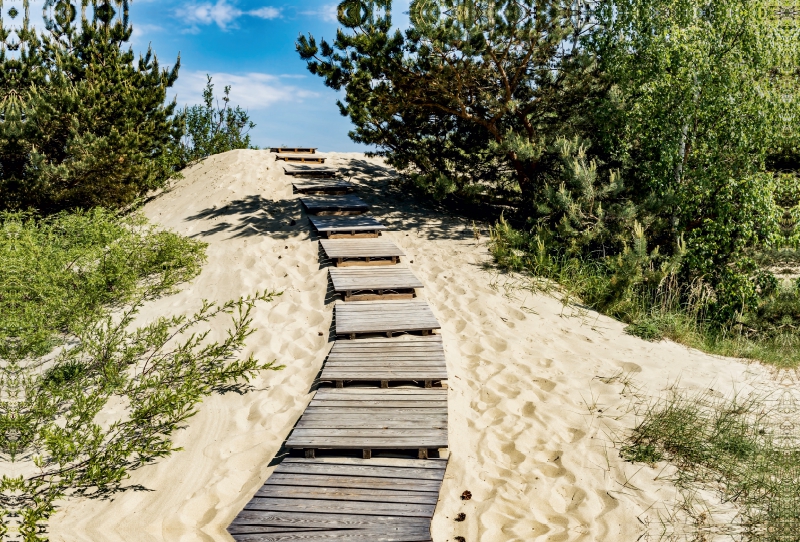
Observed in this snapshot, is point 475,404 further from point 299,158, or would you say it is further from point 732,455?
point 299,158

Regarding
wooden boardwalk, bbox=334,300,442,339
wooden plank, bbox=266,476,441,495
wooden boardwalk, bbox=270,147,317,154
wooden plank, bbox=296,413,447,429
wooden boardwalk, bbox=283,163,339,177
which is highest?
wooden boardwalk, bbox=270,147,317,154

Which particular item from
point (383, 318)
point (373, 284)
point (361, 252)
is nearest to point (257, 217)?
point (361, 252)

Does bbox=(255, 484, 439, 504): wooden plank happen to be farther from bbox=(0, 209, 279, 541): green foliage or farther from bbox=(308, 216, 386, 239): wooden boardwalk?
bbox=(308, 216, 386, 239): wooden boardwalk

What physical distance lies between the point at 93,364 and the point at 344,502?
3914 mm

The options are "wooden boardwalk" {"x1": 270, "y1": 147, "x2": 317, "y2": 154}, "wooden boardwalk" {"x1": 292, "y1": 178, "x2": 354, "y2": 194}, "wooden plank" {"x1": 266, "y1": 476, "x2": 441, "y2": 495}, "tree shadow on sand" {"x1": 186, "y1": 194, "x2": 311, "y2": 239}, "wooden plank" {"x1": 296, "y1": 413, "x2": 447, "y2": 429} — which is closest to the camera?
"wooden plank" {"x1": 266, "y1": 476, "x2": 441, "y2": 495}

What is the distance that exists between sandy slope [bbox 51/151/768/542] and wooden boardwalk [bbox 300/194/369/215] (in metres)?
0.75

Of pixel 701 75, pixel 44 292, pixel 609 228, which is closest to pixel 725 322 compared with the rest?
pixel 609 228

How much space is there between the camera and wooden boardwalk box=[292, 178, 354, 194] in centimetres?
1322

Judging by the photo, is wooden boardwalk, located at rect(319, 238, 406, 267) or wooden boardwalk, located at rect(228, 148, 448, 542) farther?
wooden boardwalk, located at rect(319, 238, 406, 267)

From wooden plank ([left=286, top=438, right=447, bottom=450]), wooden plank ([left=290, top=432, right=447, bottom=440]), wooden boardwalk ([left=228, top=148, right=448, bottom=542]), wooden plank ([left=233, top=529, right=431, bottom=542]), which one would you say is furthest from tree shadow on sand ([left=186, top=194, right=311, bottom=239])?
wooden plank ([left=233, top=529, right=431, bottom=542])

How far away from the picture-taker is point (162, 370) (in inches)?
242

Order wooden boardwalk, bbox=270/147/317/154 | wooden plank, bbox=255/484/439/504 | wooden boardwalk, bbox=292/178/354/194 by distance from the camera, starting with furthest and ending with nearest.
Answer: wooden boardwalk, bbox=270/147/317/154 < wooden boardwalk, bbox=292/178/354/194 < wooden plank, bbox=255/484/439/504

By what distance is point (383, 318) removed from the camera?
7047mm

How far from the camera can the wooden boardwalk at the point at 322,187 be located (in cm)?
1322
